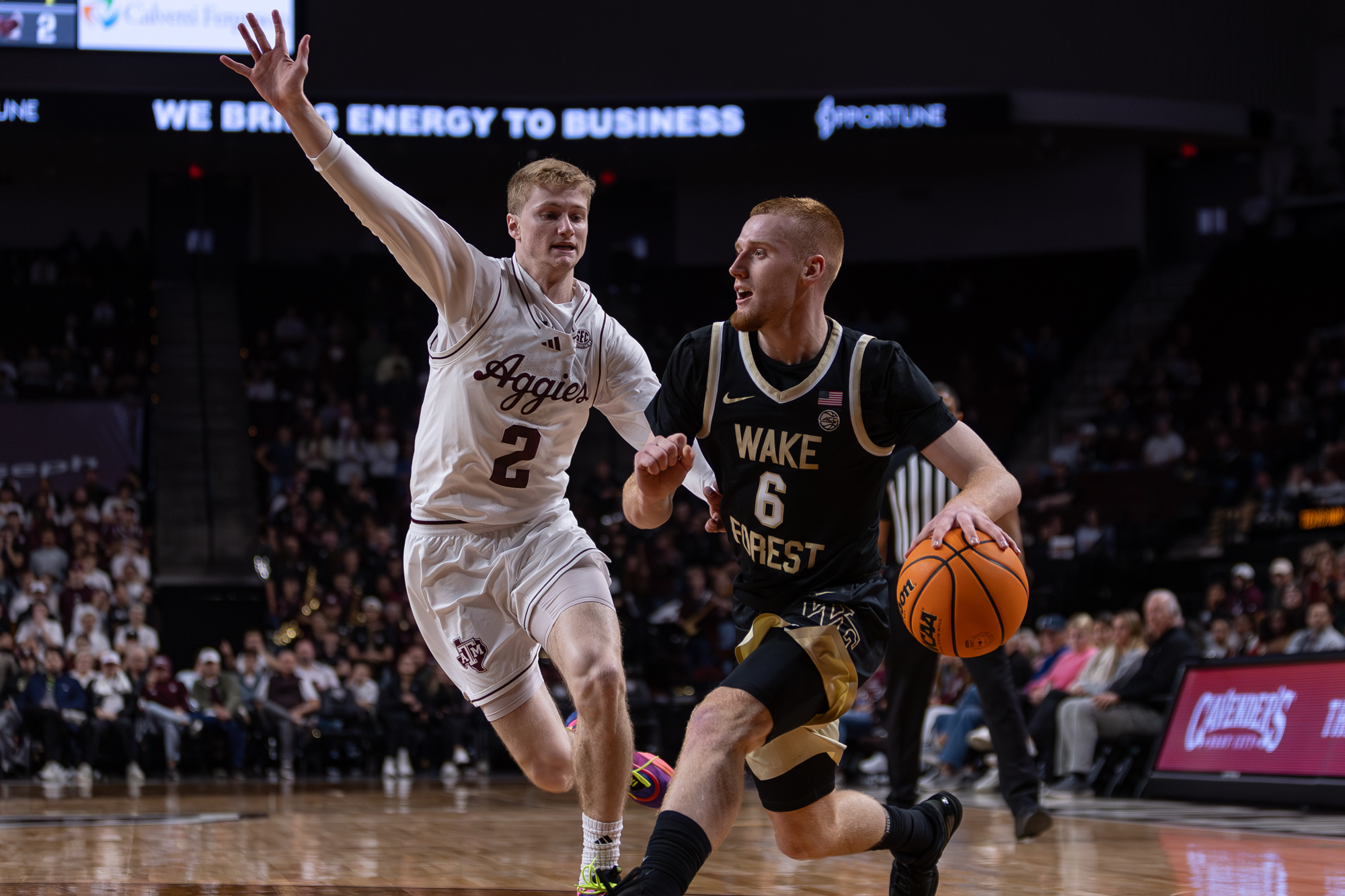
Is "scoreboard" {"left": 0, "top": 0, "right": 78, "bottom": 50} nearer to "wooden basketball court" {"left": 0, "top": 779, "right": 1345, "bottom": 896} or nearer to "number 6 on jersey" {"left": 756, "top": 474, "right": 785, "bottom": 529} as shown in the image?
"wooden basketball court" {"left": 0, "top": 779, "right": 1345, "bottom": 896}

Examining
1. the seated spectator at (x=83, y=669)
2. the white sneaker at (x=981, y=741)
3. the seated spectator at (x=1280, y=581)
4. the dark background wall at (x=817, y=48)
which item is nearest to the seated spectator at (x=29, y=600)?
the seated spectator at (x=83, y=669)

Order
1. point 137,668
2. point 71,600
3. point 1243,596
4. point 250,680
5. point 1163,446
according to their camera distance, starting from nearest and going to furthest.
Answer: point 1243,596 < point 137,668 < point 250,680 < point 71,600 < point 1163,446

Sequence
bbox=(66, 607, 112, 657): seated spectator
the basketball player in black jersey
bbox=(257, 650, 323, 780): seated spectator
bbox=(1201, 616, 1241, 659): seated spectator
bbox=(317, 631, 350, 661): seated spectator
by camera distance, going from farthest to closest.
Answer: bbox=(317, 631, 350, 661): seated spectator < bbox=(66, 607, 112, 657): seated spectator < bbox=(257, 650, 323, 780): seated spectator < bbox=(1201, 616, 1241, 659): seated spectator < the basketball player in black jersey

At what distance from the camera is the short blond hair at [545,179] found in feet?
15.9

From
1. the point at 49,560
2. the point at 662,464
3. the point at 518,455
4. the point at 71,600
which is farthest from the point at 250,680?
the point at 662,464

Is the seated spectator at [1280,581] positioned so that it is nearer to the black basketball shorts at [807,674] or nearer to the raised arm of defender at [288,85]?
the black basketball shorts at [807,674]

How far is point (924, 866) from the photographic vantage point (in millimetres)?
4445

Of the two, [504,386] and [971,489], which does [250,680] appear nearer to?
[504,386]

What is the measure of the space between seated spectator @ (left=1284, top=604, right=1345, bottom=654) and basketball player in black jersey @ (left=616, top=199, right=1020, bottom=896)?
6.97 meters

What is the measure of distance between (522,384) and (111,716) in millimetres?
10131

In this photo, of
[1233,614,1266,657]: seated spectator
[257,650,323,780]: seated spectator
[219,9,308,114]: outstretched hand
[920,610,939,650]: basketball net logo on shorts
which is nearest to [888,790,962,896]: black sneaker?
[920,610,939,650]: basketball net logo on shorts

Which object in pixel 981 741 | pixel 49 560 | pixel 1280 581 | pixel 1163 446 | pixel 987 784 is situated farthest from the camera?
pixel 1163 446

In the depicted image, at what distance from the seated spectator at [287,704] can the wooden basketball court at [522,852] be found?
11.7 ft

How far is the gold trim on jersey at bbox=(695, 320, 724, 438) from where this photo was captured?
4.07 metres
